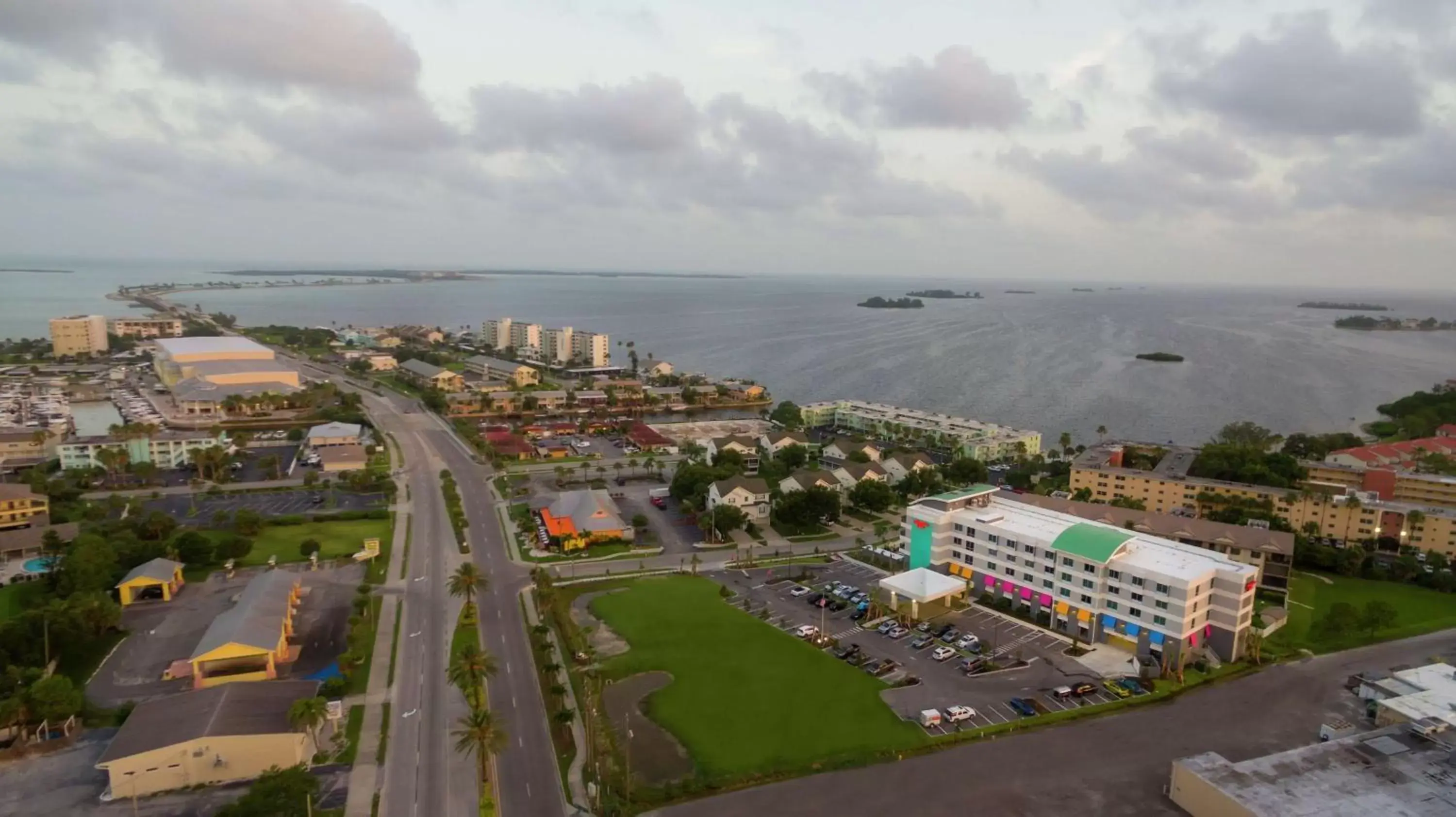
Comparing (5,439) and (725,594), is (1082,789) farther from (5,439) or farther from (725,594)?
(5,439)

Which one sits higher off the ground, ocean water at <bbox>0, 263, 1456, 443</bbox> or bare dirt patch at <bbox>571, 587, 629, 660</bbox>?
ocean water at <bbox>0, 263, 1456, 443</bbox>

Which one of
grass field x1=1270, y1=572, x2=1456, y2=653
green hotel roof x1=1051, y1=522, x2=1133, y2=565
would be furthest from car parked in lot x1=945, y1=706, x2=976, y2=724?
grass field x1=1270, y1=572, x2=1456, y2=653

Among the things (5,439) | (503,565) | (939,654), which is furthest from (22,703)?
(5,439)

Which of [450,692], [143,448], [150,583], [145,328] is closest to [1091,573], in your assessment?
[450,692]

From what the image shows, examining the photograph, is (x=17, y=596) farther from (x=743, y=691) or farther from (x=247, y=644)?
(x=743, y=691)

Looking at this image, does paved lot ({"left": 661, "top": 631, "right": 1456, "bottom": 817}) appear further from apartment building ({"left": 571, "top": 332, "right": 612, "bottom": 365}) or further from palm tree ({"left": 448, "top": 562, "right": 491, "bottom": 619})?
apartment building ({"left": 571, "top": 332, "right": 612, "bottom": 365})

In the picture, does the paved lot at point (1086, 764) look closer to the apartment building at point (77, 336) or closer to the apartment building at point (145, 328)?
the apartment building at point (77, 336)
